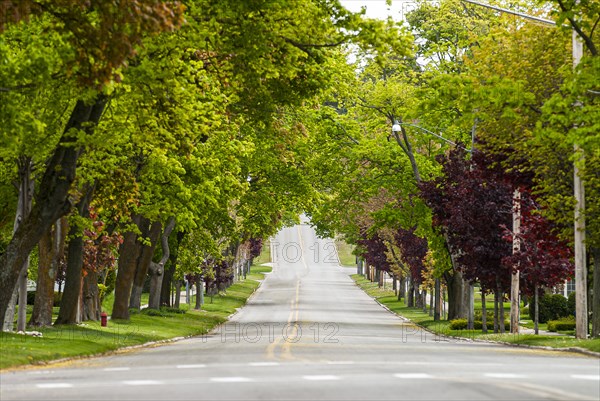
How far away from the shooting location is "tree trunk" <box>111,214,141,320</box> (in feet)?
151

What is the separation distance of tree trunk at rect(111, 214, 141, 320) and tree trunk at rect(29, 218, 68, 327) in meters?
8.42

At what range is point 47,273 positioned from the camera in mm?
36969

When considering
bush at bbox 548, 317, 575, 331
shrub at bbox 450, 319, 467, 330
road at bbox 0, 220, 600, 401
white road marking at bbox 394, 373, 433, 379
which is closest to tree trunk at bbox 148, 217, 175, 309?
shrub at bbox 450, 319, 467, 330

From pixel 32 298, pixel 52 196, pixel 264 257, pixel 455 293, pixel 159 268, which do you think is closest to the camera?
pixel 52 196

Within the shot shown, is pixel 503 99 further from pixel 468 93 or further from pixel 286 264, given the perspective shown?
pixel 286 264

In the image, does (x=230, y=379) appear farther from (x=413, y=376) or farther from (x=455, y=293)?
(x=455, y=293)

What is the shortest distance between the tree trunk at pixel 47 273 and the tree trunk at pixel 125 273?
27.6 feet

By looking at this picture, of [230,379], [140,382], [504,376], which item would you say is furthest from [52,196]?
[504,376]

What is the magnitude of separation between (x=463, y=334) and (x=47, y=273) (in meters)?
16.3

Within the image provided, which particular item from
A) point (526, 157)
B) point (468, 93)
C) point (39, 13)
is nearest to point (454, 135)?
point (526, 157)

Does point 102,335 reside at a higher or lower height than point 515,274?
lower

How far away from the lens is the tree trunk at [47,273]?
36688mm

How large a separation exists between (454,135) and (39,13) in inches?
1448

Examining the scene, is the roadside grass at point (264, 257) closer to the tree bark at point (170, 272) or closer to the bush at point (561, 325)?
the tree bark at point (170, 272)
